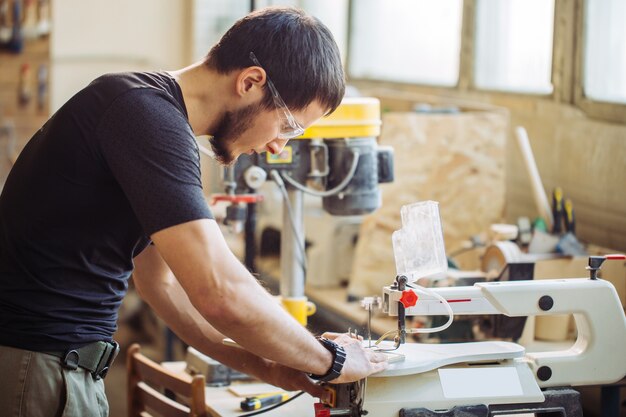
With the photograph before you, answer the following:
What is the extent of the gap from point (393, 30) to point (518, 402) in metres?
3.33

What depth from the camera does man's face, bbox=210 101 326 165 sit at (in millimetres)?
1712

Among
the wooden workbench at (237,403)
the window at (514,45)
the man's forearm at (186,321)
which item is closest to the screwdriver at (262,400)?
the wooden workbench at (237,403)

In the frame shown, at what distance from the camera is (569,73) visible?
3279 millimetres

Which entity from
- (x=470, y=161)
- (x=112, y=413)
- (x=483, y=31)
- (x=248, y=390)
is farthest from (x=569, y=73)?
(x=112, y=413)

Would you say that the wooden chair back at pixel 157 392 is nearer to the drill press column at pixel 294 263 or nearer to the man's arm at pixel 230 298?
the drill press column at pixel 294 263

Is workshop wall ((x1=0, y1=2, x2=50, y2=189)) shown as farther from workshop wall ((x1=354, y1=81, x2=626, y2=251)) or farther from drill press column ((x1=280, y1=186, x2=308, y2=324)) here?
drill press column ((x1=280, y1=186, x2=308, y2=324))

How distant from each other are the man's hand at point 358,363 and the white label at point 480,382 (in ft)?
0.44

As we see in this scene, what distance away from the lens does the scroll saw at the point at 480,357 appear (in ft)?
5.79

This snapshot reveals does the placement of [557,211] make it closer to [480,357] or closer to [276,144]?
[480,357]

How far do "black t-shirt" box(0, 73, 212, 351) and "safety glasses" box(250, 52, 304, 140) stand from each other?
158 mm

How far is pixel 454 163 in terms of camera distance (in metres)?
3.29

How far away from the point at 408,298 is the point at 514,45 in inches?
87.3

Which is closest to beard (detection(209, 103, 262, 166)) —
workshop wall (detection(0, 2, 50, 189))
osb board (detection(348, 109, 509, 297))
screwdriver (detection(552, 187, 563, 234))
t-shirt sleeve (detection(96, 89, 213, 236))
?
t-shirt sleeve (detection(96, 89, 213, 236))

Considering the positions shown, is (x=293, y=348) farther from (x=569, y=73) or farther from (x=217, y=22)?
(x=217, y=22)
